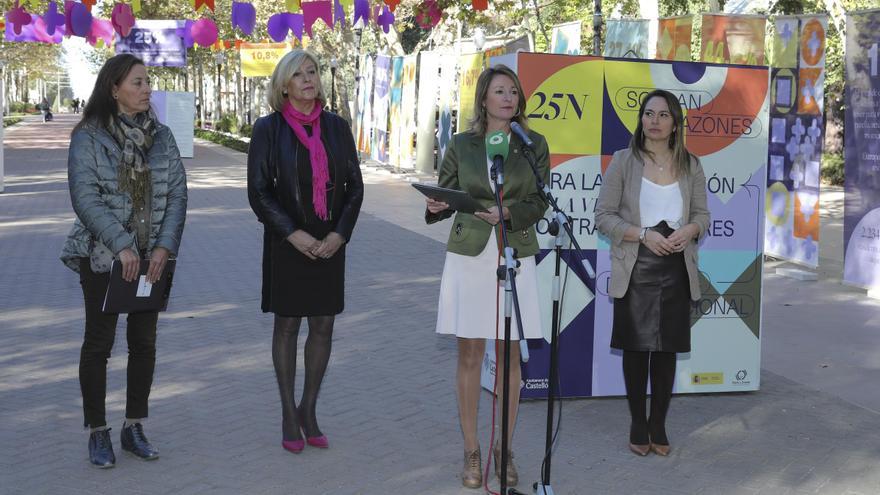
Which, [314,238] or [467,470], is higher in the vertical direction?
[314,238]

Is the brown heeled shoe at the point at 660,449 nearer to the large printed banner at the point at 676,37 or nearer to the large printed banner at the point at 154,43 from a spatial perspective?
the large printed banner at the point at 676,37

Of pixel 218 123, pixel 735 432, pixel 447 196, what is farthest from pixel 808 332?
pixel 218 123

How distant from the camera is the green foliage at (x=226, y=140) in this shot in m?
38.4

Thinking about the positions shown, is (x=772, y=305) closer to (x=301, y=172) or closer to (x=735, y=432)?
(x=735, y=432)

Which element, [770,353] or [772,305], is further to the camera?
[772,305]

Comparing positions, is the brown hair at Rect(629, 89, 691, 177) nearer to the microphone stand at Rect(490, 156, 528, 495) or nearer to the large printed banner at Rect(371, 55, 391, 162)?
the microphone stand at Rect(490, 156, 528, 495)

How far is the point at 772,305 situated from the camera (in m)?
10.5

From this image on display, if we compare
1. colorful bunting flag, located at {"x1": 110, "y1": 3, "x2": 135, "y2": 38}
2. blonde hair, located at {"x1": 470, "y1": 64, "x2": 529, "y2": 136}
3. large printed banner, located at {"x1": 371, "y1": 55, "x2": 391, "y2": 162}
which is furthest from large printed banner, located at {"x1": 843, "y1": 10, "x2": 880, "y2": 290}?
large printed banner, located at {"x1": 371, "y1": 55, "x2": 391, "y2": 162}

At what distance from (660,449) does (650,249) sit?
3.41 ft

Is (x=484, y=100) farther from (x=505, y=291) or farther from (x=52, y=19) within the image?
(x=52, y=19)

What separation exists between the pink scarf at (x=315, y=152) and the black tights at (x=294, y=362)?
0.58 metres

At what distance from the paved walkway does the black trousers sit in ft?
0.96

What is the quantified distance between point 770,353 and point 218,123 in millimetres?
51123

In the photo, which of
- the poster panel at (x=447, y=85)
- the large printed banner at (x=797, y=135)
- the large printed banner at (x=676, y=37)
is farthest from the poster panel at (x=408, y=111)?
the large printed banner at (x=797, y=135)
